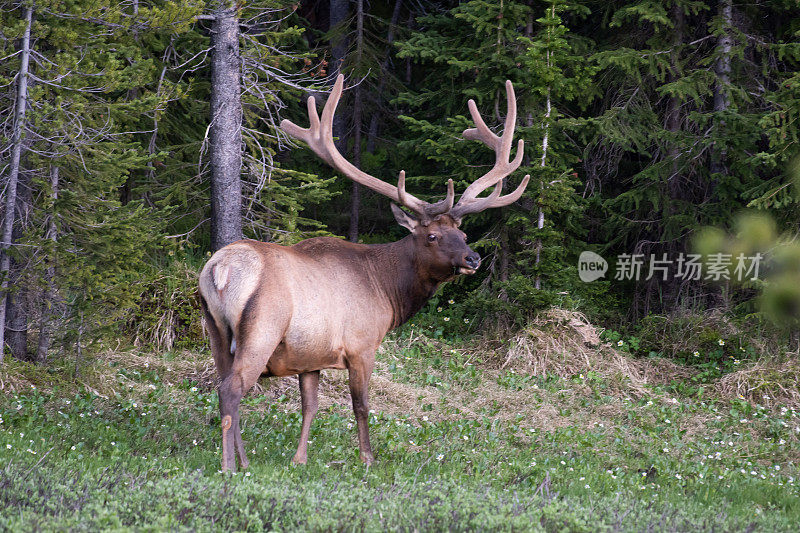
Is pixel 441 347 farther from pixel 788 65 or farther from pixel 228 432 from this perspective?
pixel 788 65

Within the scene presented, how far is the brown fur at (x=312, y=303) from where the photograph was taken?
6125mm

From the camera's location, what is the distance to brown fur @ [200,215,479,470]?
6.12 m

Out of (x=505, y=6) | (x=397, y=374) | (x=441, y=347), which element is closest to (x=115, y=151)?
(x=397, y=374)

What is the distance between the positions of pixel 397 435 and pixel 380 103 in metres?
9.46

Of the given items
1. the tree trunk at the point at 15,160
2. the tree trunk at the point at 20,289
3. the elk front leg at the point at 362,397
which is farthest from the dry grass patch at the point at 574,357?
the tree trunk at the point at 15,160

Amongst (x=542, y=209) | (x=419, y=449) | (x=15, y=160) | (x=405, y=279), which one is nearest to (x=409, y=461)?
(x=419, y=449)

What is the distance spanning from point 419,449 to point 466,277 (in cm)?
586

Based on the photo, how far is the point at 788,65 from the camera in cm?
1279

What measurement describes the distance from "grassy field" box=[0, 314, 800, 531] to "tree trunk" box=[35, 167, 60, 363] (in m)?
0.24

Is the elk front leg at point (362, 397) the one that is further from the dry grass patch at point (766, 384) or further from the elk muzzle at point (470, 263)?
the dry grass patch at point (766, 384)

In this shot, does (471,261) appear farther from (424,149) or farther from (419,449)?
(424,149)

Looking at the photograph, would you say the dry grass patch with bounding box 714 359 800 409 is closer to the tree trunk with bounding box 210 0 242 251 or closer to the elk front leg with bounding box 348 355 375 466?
the elk front leg with bounding box 348 355 375 466

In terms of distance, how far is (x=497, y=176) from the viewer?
8.07m

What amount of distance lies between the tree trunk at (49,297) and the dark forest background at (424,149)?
0.11 ft
